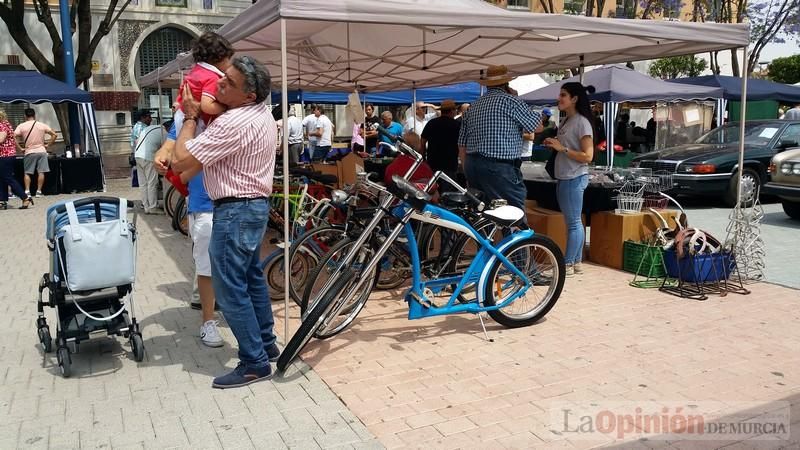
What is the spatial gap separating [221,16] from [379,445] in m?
27.5

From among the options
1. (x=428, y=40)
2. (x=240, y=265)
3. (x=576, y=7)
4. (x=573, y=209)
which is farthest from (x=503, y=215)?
(x=576, y=7)

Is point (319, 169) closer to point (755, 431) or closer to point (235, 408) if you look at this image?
point (235, 408)

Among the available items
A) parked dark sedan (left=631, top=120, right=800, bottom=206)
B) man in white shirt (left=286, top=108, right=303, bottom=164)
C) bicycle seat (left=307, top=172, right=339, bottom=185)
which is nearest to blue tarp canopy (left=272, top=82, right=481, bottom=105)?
man in white shirt (left=286, top=108, right=303, bottom=164)

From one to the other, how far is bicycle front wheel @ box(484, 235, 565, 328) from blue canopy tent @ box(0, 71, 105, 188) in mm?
12174

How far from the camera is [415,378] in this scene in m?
4.17

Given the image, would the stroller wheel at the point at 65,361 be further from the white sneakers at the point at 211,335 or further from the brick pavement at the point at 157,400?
the white sneakers at the point at 211,335

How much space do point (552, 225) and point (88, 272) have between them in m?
4.59

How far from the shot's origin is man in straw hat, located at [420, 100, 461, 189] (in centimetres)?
748

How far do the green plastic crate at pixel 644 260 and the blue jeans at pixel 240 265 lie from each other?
4.05m

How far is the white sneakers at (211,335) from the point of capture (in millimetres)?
4746

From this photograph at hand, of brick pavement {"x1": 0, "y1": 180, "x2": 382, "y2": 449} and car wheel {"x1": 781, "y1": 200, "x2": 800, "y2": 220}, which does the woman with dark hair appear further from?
car wheel {"x1": 781, "y1": 200, "x2": 800, "y2": 220}

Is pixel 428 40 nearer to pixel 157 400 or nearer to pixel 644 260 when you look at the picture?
pixel 644 260

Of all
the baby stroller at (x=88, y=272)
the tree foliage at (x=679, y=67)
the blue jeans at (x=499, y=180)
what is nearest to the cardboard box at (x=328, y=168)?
the blue jeans at (x=499, y=180)

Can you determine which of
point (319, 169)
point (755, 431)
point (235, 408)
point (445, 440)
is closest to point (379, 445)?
point (445, 440)
